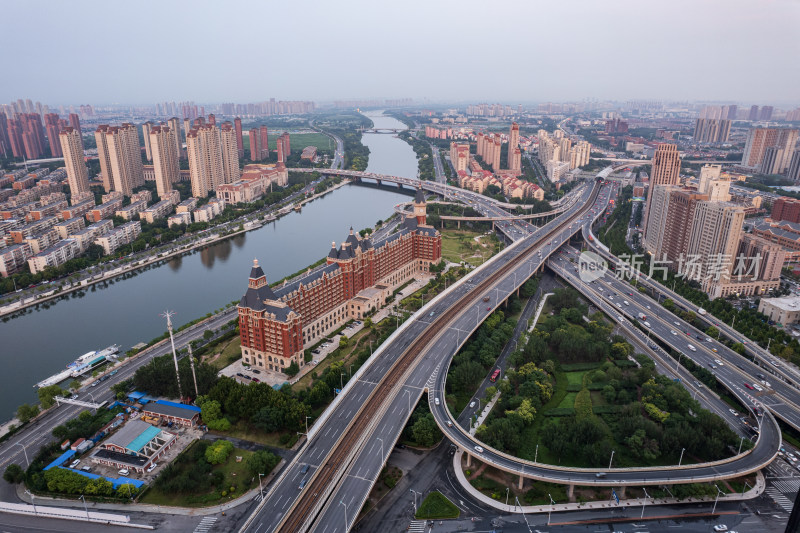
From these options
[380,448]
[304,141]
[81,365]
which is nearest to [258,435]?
[380,448]

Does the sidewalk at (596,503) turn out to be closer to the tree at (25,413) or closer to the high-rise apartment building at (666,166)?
the tree at (25,413)

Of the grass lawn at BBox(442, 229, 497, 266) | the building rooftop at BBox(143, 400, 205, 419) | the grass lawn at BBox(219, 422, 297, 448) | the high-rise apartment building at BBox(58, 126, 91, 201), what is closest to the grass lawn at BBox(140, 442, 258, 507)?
the grass lawn at BBox(219, 422, 297, 448)

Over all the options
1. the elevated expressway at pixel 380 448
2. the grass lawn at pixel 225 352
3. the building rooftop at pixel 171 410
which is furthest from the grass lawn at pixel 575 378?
the building rooftop at pixel 171 410

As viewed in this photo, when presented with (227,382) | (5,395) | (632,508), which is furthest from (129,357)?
(632,508)

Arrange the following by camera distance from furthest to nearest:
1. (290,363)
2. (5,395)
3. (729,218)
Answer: (729,218) < (290,363) < (5,395)

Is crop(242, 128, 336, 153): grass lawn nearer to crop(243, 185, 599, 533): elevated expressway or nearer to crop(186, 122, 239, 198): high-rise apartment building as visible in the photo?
crop(186, 122, 239, 198): high-rise apartment building

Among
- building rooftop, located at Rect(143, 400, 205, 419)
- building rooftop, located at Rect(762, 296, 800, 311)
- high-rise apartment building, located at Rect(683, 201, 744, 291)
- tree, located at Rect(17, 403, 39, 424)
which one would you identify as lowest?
building rooftop, located at Rect(143, 400, 205, 419)

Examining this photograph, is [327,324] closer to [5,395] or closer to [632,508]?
[5,395]
